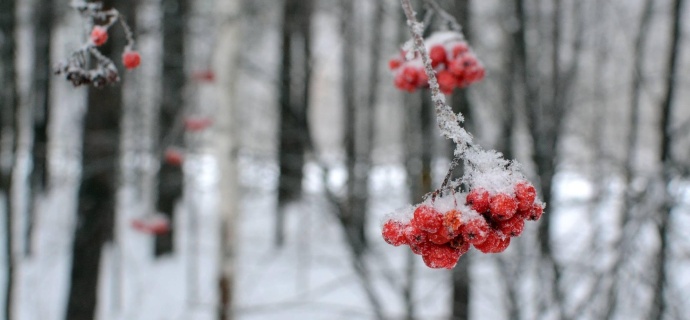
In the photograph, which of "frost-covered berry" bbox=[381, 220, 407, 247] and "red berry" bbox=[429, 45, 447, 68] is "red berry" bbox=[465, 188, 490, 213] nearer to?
"frost-covered berry" bbox=[381, 220, 407, 247]

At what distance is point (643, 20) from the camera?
537 centimetres

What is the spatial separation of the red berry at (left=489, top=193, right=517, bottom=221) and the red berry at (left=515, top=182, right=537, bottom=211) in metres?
0.02

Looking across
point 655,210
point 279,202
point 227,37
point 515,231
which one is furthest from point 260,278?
point 515,231

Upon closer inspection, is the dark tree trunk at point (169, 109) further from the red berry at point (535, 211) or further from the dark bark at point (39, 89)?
the red berry at point (535, 211)

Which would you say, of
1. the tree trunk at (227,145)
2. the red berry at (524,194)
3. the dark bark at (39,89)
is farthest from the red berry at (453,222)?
the dark bark at (39,89)

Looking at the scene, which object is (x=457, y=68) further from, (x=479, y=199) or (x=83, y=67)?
(x=83, y=67)

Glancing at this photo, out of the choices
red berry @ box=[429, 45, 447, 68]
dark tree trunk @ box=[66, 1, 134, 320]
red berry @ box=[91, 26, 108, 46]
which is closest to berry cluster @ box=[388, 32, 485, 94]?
red berry @ box=[429, 45, 447, 68]

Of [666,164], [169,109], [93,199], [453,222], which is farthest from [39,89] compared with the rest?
[453,222]

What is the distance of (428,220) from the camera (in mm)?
1024

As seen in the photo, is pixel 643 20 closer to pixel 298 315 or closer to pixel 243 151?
pixel 243 151

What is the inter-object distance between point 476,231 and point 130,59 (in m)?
1.18

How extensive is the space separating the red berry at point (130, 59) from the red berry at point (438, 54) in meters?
0.88

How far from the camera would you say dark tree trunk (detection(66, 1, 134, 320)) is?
20.5ft

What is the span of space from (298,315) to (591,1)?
6.00 metres
